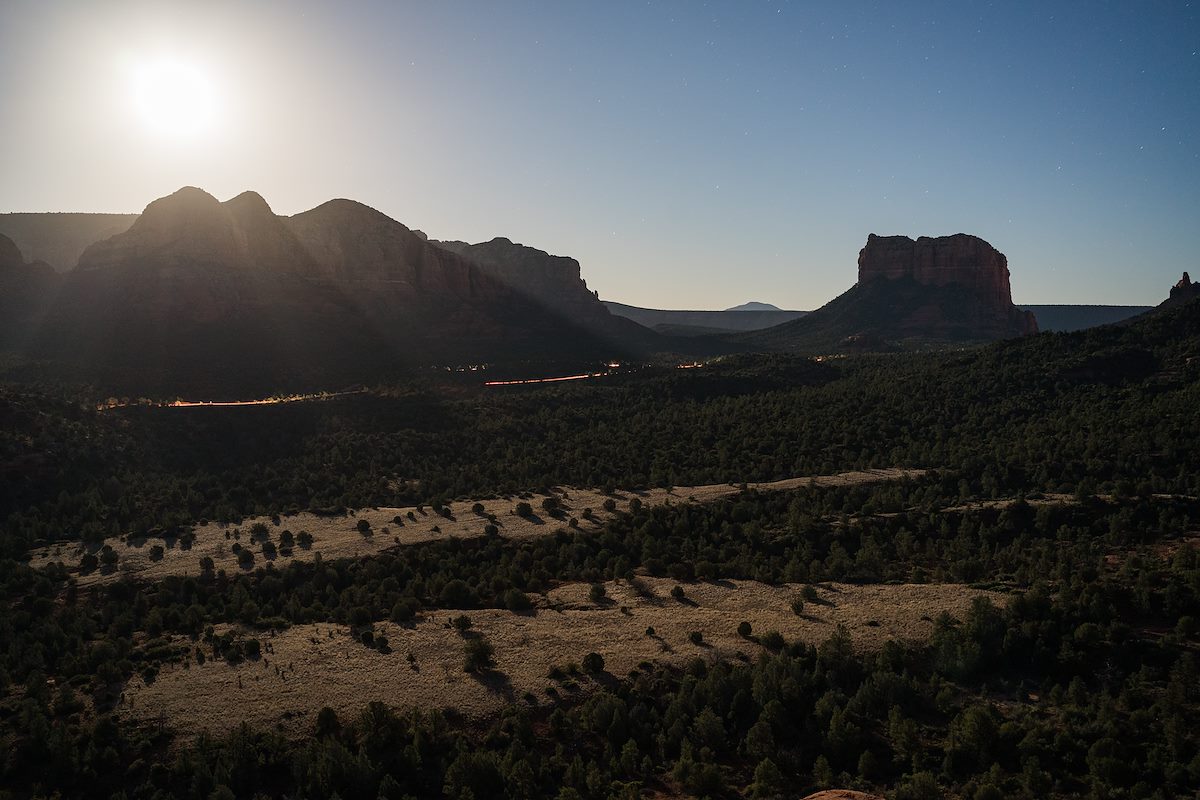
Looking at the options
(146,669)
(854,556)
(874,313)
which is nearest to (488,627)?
(146,669)

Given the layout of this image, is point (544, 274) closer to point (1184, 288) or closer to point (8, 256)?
point (8, 256)

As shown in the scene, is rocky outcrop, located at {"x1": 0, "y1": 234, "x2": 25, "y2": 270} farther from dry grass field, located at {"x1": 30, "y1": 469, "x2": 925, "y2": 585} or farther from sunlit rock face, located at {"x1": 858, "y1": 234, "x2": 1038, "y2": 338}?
sunlit rock face, located at {"x1": 858, "y1": 234, "x2": 1038, "y2": 338}

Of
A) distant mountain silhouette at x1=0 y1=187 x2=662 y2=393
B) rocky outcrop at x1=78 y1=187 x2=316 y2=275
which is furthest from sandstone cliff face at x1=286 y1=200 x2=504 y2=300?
rocky outcrop at x1=78 y1=187 x2=316 y2=275

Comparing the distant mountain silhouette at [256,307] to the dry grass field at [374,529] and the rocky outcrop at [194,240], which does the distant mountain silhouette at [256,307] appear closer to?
the rocky outcrop at [194,240]

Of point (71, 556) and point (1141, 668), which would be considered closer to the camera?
point (1141, 668)

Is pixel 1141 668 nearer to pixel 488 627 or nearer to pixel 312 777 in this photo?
pixel 488 627
